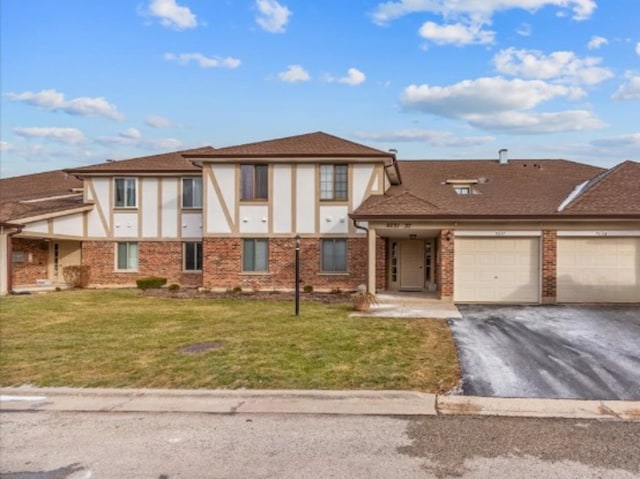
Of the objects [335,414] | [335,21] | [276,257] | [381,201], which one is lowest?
[335,414]

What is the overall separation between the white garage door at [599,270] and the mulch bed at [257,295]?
691cm

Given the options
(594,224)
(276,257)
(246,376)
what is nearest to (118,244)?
(276,257)

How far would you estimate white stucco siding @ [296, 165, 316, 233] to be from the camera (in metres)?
19.6

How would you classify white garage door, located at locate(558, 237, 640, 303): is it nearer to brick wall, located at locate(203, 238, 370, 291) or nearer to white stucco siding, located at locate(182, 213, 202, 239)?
brick wall, located at locate(203, 238, 370, 291)

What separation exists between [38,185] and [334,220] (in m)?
20.0

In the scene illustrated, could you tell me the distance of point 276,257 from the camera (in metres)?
19.7

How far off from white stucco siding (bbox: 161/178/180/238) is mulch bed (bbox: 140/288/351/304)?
11.7ft

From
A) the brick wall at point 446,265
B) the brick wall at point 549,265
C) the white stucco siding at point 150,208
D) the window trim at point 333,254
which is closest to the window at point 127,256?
the white stucco siding at point 150,208

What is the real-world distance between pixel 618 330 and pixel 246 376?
28.1 ft

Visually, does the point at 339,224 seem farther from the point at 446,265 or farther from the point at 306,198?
the point at 446,265

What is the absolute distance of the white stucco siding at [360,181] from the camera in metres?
19.3

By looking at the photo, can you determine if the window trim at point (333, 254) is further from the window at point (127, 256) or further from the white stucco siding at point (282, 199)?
the window at point (127, 256)

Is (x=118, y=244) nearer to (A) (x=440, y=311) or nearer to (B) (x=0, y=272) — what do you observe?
(B) (x=0, y=272)

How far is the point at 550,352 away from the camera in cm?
912
